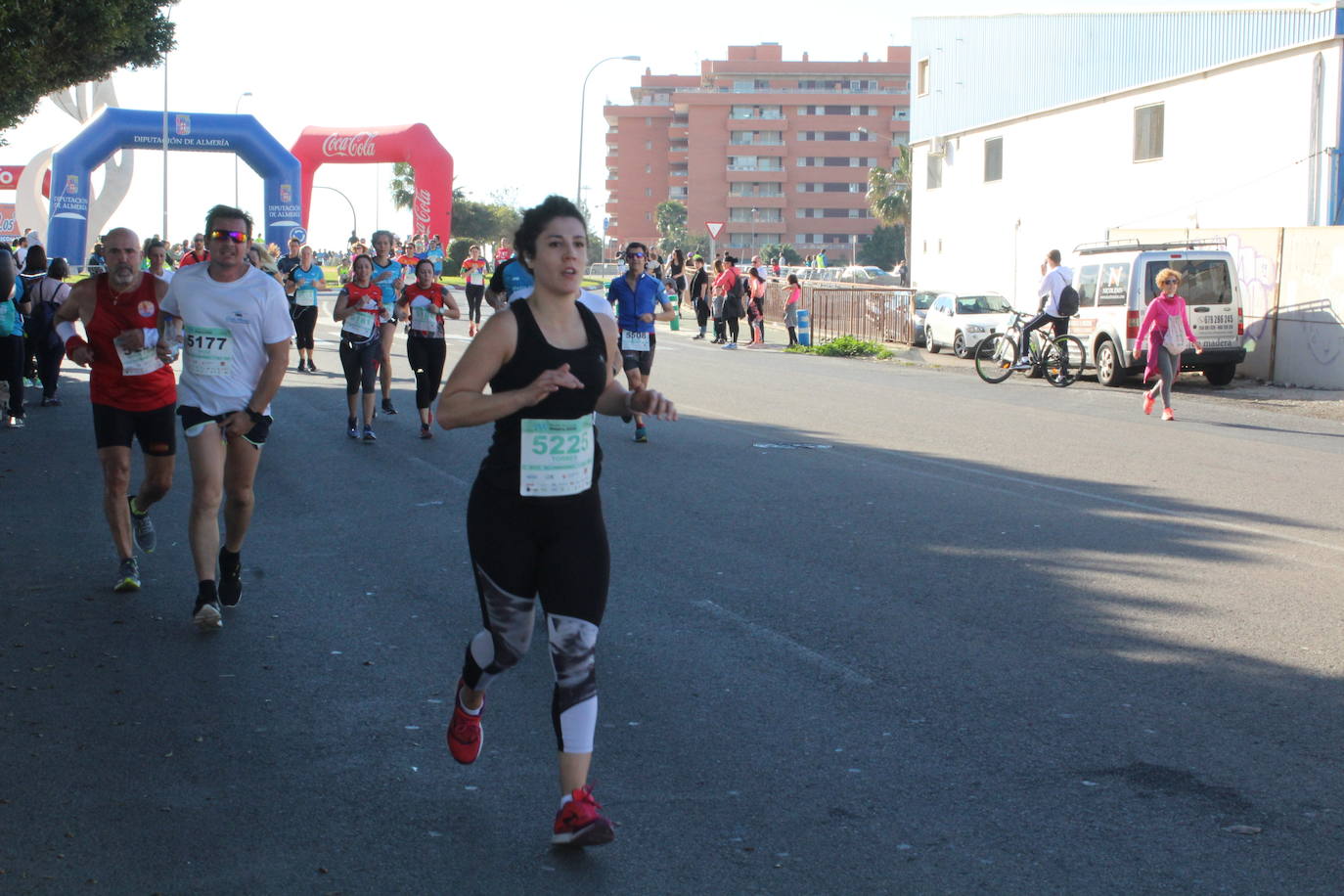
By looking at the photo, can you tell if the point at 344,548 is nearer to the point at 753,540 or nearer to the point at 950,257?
the point at 753,540

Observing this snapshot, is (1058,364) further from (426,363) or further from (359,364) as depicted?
(359,364)

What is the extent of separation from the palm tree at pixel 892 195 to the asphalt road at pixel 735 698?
291ft

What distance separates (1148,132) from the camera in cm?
3105

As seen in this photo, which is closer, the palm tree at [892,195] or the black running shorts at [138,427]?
the black running shorts at [138,427]

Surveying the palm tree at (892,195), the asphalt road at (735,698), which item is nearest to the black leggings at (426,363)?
the asphalt road at (735,698)

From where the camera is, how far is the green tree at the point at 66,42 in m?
13.2

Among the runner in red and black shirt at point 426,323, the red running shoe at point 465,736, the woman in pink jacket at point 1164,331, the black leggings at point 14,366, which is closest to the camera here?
the red running shoe at point 465,736

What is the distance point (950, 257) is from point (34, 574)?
117 feet

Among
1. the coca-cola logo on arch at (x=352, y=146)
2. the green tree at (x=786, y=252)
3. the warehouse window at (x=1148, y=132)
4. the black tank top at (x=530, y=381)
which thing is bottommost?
the black tank top at (x=530, y=381)

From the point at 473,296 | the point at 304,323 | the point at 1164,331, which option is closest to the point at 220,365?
the point at 1164,331

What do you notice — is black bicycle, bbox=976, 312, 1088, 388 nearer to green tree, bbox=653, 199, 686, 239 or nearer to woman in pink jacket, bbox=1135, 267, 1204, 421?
woman in pink jacket, bbox=1135, 267, 1204, 421

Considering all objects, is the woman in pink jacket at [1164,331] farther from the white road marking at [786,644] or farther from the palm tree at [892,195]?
the palm tree at [892,195]

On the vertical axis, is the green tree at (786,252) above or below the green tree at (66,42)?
above

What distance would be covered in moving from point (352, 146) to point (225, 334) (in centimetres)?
3874
